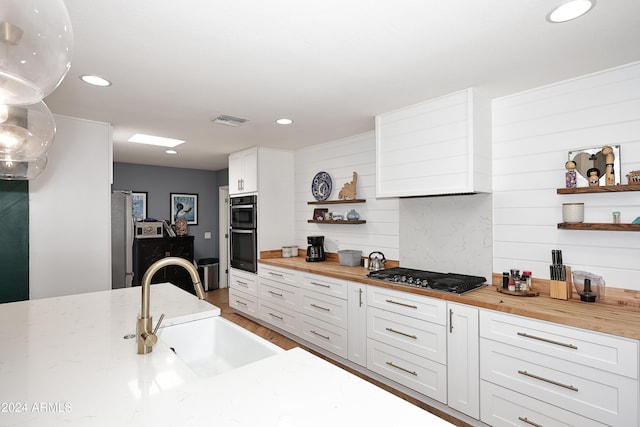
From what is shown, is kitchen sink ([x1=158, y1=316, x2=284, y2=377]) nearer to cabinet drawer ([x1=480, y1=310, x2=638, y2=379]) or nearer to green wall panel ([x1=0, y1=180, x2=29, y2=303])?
cabinet drawer ([x1=480, y1=310, x2=638, y2=379])

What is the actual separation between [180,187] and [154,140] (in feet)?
7.64

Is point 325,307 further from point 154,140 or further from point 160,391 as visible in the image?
point 154,140

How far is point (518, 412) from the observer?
1.99 m

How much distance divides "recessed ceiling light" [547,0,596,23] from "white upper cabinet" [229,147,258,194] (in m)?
3.48

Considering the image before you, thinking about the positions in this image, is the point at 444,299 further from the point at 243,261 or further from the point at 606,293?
the point at 243,261

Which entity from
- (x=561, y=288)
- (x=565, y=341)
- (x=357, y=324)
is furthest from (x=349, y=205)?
(x=565, y=341)

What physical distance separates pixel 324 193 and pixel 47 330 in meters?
3.13

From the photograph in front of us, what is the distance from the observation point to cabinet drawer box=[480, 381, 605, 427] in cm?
182

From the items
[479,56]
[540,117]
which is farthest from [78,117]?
[540,117]

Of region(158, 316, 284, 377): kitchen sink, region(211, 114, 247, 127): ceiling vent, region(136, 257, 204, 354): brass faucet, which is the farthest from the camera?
region(211, 114, 247, 127): ceiling vent

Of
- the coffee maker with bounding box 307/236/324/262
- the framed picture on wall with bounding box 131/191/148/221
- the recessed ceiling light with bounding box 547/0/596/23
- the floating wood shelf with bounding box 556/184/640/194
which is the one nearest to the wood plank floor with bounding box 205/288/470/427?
the coffee maker with bounding box 307/236/324/262

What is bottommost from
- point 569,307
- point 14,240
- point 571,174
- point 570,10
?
point 569,307

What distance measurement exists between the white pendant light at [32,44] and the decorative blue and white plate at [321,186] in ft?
11.7

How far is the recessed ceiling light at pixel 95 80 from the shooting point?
2170mm
